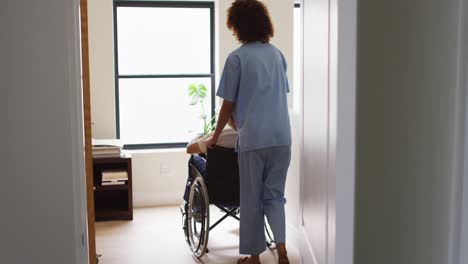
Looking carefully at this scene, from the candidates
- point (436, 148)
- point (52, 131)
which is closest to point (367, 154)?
point (436, 148)

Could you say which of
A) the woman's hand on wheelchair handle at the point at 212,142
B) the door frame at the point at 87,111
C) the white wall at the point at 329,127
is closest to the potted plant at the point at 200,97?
the woman's hand on wheelchair handle at the point at 212,142

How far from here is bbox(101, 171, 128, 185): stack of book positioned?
4.62m

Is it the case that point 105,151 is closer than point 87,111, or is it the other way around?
point 87,111

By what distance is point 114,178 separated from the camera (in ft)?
15.2

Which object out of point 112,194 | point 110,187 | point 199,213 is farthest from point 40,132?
point 112,194

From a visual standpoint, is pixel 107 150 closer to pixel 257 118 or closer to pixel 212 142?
pixel 212 142

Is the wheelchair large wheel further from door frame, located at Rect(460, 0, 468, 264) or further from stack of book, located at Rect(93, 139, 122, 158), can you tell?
door frame, located at Rect(460, 0, 468, 264)

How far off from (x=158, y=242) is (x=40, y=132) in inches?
100

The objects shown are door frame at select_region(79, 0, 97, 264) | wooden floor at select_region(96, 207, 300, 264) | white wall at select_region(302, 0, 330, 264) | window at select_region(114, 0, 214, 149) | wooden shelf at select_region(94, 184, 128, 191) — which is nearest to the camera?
white wall at select_region(302, 0, 330, 264)

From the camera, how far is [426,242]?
116 centimetres

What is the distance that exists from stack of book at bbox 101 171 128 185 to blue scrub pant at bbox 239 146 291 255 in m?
1.46

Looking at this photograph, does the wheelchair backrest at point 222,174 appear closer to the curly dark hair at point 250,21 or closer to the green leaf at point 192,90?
the curly dark hair at point 250,21

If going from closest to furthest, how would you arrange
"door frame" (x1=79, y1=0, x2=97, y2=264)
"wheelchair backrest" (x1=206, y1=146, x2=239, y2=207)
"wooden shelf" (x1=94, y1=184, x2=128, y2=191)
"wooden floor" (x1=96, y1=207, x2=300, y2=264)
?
"door frame" (x1=79, y1=0, x2=97, y2=264) < "wheelchair backrest" (x1=206, y1=146, x2=239, y2=207) < "wooden floor" (x1=96, y1=207, x2=300, y2=264) < "wooden shelf" (x1=94, y1=184, x2=128, y2=191)

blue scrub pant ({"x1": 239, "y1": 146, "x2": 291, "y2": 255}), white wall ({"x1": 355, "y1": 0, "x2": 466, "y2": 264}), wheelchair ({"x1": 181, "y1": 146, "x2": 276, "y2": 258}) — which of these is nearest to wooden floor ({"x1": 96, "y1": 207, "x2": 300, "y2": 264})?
wheelchair ({"x1": 181, "y1": 146, "x2": 276, "y2": 258})
